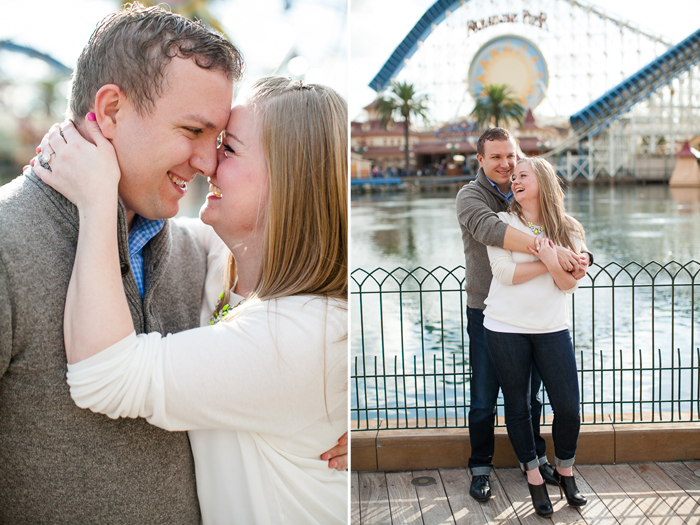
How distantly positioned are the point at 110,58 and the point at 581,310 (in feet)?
19.6

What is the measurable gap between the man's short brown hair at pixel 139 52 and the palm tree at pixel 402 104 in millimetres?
33237

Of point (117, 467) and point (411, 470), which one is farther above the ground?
point (117, 467)

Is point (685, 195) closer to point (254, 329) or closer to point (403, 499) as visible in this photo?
point (403, 499)

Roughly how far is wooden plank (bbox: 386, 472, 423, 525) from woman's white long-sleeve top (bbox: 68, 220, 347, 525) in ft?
3.91

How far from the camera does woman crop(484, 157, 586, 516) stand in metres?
2.10

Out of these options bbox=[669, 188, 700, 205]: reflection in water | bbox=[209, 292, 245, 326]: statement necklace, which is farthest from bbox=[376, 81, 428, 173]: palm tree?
bbox=[209, 292, 245, 326]: statement necklace

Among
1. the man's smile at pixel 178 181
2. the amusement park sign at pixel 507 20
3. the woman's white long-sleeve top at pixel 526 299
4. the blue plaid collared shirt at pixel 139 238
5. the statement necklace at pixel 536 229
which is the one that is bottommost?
the woman's white long-sleeve top at pixel 526 299

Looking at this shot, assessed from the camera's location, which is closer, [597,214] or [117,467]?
[117,467]

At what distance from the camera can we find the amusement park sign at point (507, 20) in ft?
104

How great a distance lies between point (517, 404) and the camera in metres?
2.19

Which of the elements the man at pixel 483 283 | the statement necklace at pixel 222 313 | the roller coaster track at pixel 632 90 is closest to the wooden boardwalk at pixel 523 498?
the man at pixel 483 283

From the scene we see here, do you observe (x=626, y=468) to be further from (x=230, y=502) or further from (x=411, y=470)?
(x=230, y=502)

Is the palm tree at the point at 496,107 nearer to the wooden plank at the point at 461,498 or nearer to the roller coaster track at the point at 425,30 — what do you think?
the roller coaster track at the point at 425,30

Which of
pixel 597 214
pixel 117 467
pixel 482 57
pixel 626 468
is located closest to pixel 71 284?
pixel 117 467
